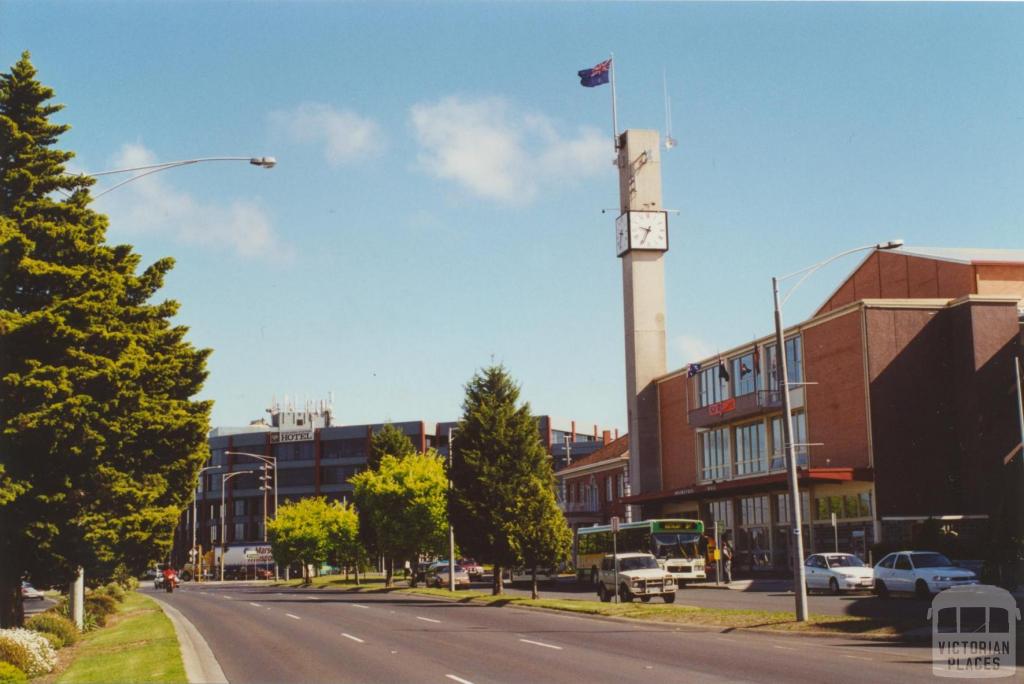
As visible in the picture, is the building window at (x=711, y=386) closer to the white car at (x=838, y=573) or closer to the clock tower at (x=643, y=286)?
the clock tower at (x=643, y=286)

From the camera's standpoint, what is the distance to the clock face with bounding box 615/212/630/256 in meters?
72.0

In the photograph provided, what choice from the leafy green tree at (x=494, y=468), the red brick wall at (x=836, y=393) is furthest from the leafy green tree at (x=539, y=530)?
the red brick wall at (x=836, y=393)

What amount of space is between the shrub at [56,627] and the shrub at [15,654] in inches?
291

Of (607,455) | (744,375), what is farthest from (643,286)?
(607,455)

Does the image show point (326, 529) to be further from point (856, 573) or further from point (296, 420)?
point (296, 420)

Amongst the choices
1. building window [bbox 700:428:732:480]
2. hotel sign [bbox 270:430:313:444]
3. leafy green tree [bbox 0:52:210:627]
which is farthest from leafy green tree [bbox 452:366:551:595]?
hotel sign [bbox 270:430:313:444]

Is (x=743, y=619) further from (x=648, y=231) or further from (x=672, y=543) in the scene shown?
(x=648, y=231)

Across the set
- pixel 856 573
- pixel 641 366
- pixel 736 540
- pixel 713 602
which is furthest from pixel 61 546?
pixel 641 366

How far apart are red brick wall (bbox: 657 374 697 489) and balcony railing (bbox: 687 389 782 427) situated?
9.43 ft

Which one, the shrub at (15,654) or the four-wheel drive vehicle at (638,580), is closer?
the shrub at (15,654)

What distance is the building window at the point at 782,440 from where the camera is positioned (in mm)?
57625

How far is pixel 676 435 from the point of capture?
72.8 metres

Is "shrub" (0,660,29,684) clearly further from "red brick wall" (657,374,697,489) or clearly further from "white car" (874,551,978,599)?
"red brick wall" (657,374,697,489)

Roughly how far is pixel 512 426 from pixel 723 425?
80.6 feet
